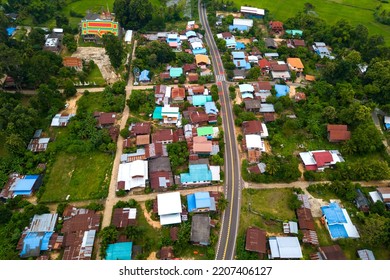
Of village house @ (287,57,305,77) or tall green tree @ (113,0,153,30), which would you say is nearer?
village house @ (287,57,305,77)

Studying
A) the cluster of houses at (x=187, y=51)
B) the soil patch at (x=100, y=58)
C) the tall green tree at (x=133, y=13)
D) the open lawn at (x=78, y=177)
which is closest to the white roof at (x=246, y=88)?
the cluster of houses at (x=187, y=51)

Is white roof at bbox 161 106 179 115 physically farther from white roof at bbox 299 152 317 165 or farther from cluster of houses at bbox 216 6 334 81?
white roof at bbox 299 152 317 165

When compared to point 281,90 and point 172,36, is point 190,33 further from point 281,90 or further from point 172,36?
point 281,90

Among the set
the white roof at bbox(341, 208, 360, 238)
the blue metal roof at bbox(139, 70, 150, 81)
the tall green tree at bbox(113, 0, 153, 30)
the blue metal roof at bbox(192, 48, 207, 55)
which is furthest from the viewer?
the tall green tree at bbox(113, 0, 153, 30)

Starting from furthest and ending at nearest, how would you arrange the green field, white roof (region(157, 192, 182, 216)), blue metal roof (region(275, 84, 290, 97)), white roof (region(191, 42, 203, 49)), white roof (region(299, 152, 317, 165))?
1. the green field
2. white roof (region(191, 42, 203, 49))
3. blue metal roof (region(275, 84, 290, 97))
4. white roof (region(299, 152, 317, 165))
5. white roof (region(157, 192, 182, 216))

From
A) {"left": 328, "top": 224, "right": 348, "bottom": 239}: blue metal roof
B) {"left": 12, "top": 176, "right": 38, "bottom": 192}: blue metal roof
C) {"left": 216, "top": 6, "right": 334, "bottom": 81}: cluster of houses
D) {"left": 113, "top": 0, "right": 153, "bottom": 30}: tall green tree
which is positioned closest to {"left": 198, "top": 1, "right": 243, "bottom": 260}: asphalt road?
{"left": 216, "top": 6, "right": 334, "bottom": 81}: cluster of houses

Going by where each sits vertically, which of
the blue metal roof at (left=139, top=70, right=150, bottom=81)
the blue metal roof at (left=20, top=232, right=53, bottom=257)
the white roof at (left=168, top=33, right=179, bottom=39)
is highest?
the white roof at (left=168, top=33, right=179, bottom=39)

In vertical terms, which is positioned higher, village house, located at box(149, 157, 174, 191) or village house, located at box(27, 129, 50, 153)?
village house, located at box(149, 157, 174, 191)
